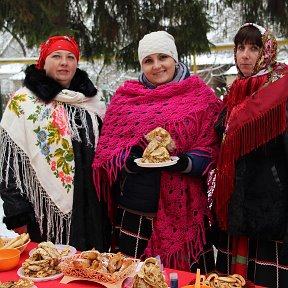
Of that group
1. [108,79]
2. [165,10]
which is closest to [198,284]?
[165,10]

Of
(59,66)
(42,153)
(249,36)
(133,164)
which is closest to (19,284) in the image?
(133,164)

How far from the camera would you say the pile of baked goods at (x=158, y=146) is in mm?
2238

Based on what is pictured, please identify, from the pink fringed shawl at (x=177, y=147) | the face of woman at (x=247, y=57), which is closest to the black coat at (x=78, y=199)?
the pink fringed shawl at (x=177, y=147)

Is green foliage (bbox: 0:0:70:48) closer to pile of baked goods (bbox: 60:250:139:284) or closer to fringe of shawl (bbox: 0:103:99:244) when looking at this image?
fringe of shawl (bbox: 0:103:99:244)

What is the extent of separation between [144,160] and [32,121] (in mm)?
770

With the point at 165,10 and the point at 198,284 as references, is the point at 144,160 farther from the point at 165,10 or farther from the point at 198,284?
the point at 165,10

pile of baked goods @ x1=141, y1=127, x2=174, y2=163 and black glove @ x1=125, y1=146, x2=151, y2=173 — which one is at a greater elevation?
pile of baked goods @ x1=141, y1=127, x2=174, y2=163

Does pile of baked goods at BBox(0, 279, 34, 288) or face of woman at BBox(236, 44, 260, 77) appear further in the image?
face of woman at BBox(236, 44, 260, 77)

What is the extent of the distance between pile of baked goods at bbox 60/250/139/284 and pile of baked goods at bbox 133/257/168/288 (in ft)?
0.37

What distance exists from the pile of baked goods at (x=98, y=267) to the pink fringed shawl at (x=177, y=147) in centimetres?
62

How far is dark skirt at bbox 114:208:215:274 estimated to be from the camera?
253cm

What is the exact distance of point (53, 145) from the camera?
2600mm

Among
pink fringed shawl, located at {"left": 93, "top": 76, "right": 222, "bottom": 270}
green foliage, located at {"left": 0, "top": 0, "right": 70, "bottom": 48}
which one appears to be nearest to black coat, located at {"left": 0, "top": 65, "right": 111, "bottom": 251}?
pink fringed shawl, located at {"left": 93, "top": 76, "right": 222, "bottom": 270}

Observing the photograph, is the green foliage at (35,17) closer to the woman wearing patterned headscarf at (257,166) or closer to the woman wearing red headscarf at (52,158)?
the woman wearing red headscarf at (52,158)
